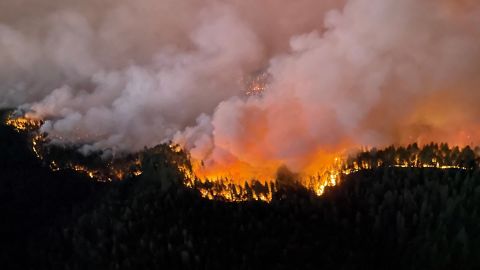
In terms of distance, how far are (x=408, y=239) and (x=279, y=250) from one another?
50.4 meters

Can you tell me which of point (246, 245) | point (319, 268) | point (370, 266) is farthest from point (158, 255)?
point (370, 266)

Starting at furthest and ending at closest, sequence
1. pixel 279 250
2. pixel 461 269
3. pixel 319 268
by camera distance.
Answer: pixel 279 250, pixel 319 268, pixel 461 269

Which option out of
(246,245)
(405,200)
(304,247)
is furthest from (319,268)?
(405,200)

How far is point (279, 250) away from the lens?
186m

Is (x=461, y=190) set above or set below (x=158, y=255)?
above

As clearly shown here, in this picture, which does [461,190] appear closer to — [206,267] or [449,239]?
[449,239]

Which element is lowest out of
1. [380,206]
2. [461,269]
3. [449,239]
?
[461,269]

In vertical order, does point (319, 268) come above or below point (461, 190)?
below

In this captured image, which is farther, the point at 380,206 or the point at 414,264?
the point at 380,206

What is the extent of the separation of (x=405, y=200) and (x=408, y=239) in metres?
16.4

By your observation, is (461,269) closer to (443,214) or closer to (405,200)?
(443,214)

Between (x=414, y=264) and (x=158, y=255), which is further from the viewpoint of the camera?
(x=158, y=255)

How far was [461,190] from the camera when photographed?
189750 mm

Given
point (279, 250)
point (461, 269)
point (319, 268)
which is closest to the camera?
point (461, 269)
